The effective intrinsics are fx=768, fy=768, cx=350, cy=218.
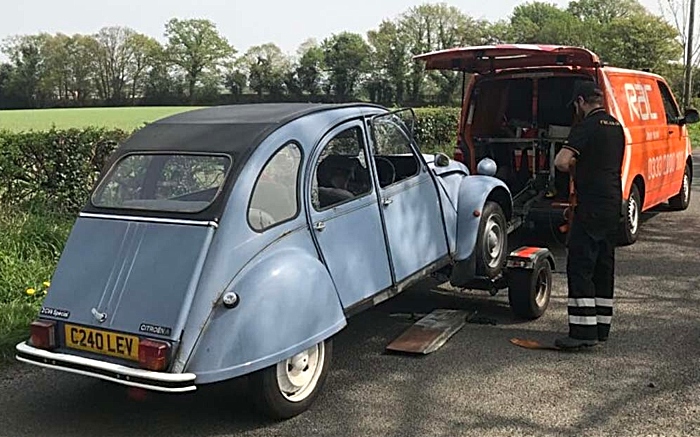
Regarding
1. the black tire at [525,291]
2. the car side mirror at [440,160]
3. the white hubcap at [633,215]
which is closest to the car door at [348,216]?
the car side mirror at [440,160]

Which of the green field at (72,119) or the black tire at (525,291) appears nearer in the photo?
the black tire at (525,291)

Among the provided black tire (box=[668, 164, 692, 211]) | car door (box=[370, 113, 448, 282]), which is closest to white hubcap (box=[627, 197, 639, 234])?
black tire (box=[668, 164, 692, 211])

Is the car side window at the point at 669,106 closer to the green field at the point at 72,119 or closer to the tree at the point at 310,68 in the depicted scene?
the green field at the point at 72,119

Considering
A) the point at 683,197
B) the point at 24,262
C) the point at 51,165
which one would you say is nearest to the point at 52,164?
the point at 51,165

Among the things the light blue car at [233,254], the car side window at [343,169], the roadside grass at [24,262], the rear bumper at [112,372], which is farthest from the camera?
the roadside grass at [24,262]

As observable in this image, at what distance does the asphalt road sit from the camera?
435 cm

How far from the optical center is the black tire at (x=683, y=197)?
11.6m

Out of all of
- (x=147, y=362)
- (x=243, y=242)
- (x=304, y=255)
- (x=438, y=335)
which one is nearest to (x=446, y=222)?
(x=438, y=335)

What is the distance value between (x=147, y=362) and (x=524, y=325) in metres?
3.41

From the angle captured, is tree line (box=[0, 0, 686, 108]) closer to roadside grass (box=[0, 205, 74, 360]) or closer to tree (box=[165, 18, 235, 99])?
tree (box=[165, 18, 235, 99])

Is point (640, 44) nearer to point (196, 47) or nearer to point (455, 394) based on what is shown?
point (196, 47)

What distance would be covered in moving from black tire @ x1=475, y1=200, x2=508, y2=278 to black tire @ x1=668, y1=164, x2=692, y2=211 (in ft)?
19.1

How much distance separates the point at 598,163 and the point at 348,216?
6.66 ft

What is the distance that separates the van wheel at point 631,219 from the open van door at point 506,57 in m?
1.87
